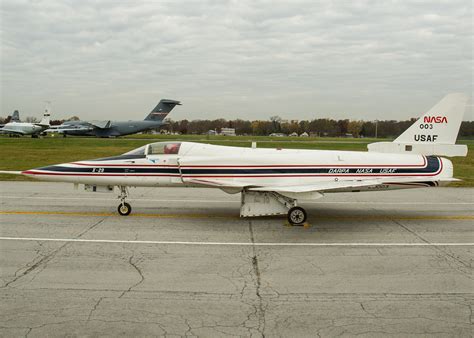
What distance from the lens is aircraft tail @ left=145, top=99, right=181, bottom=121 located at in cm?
6938

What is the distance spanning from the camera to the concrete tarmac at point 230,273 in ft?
20.0

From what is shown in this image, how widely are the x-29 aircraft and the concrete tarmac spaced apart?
3.04ft

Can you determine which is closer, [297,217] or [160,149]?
[297,217]

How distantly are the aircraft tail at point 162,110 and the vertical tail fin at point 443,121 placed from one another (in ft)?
191

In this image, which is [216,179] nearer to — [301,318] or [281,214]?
[281,214]

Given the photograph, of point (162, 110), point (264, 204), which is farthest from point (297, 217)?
point (162, 110)

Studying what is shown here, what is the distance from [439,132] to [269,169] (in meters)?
5.25

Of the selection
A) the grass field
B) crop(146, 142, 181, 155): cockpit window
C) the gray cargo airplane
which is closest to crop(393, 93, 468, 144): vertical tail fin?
crop(146, 142, 181, 155): cockpit window

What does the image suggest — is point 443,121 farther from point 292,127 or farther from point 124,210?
point 292,127

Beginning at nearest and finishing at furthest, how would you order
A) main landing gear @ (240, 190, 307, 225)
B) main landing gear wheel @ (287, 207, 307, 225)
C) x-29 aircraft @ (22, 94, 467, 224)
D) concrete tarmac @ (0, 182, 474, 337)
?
concrete tarmac @ (0, 182, 474, 337) → main landing gear wheel @ (287, 207, 307, 225) → main landing gear @ (240, 190, 307, 225) → x-29 aircraft @ (22, 94, 467, 224)

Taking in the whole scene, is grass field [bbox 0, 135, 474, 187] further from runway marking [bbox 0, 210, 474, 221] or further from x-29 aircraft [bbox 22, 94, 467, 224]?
x-29 aircraft [bbox 22, 94, 467, 224]

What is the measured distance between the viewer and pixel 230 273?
8.16 metres

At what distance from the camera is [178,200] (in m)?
16.1

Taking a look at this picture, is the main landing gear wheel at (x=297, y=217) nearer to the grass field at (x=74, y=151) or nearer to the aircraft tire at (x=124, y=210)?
the aircraft tire at (x=124, y=210)
